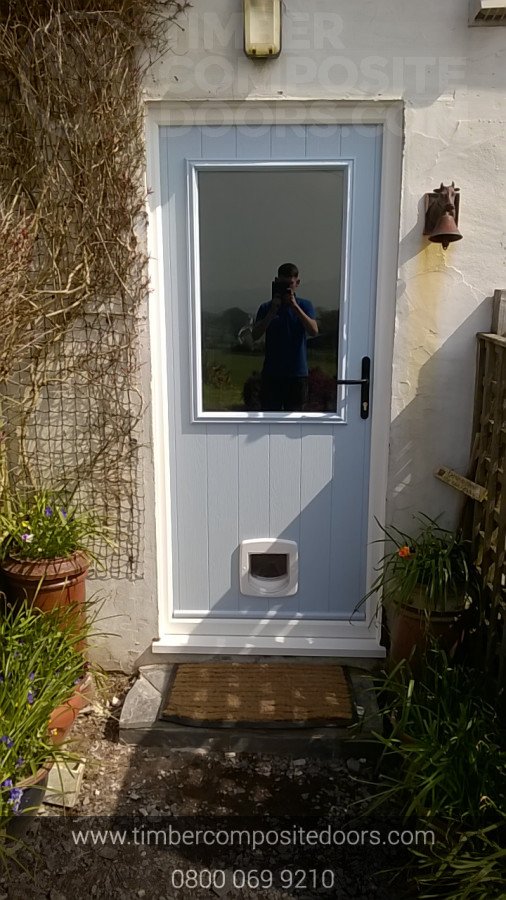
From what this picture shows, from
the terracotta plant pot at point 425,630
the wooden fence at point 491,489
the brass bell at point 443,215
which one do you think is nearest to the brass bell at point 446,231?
the brass bell at point 443,215

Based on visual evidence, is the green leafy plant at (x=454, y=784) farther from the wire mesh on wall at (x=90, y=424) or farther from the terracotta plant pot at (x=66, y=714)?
the wire mesh on wall at (x=90, y=424)

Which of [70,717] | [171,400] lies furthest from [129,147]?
Answer: [70,717]

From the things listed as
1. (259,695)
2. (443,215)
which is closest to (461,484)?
(443,215)

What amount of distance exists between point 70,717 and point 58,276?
5.64 ft

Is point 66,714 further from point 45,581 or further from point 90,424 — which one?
point 90,424

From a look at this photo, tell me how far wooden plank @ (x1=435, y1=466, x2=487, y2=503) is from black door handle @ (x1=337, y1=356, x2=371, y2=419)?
15.6 inches

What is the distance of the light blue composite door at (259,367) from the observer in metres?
2.67

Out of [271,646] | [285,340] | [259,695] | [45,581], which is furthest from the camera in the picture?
[271,646]

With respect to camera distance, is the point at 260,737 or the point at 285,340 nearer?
the point at 260,737

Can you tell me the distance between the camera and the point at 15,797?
192 cm

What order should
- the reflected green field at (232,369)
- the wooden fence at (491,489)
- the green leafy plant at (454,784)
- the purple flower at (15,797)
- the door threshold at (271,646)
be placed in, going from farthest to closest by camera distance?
1. the door threshold at (271,646)
2. the reflected green field at (232,369)
3. the wooden fence at (491,489)
4. the purple flower at (15,797)
5. the green leafy plant at (454,784)

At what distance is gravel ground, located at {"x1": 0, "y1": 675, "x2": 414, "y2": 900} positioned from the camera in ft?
6.56

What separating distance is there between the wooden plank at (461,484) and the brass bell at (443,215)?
2.95ft

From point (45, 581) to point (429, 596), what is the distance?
4.86ft
